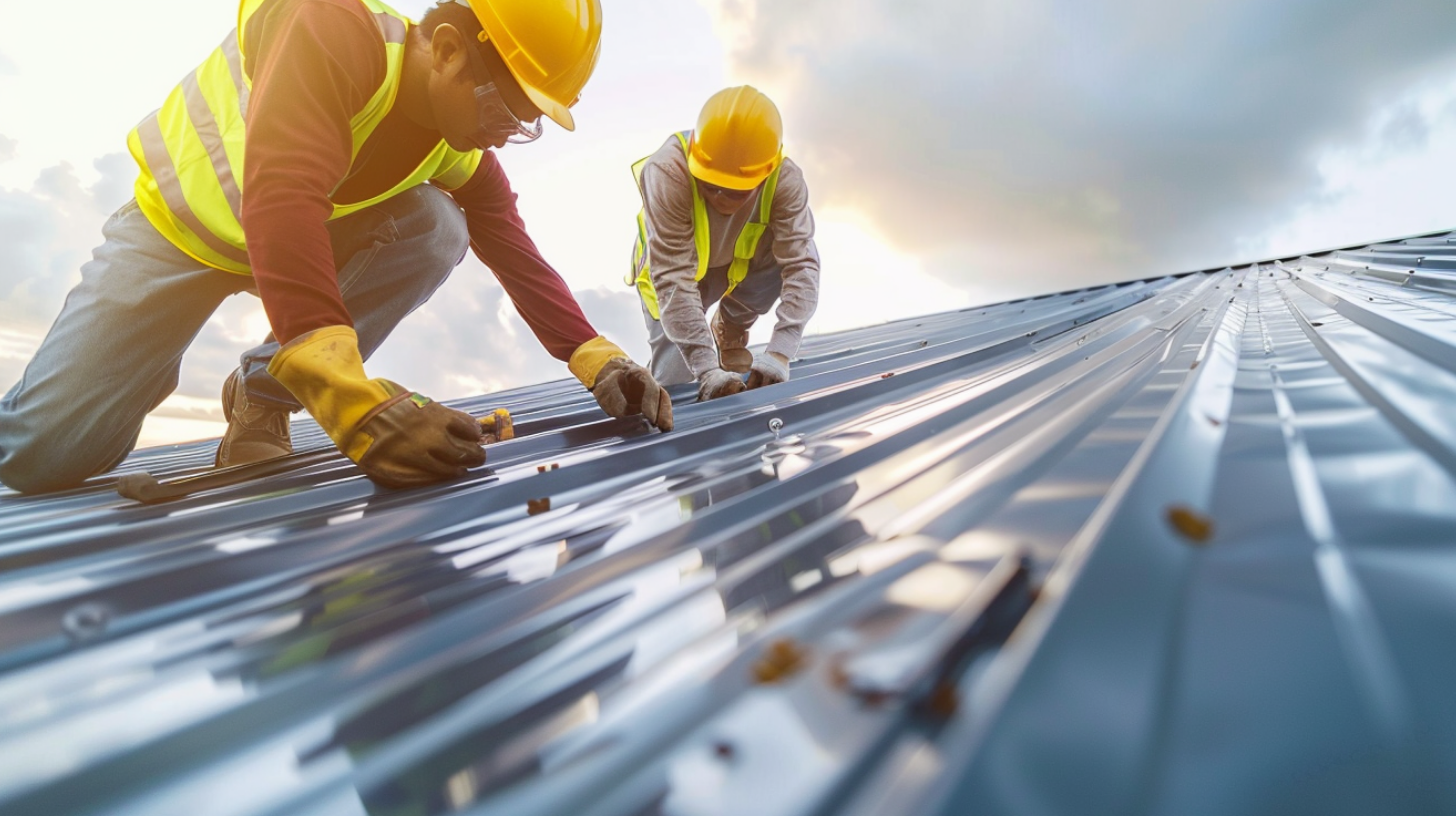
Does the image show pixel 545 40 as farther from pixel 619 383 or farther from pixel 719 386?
pixel 719 386

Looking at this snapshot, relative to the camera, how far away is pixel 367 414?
125cm

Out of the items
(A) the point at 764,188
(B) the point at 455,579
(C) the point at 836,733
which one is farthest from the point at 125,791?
(A) the point at 764,188

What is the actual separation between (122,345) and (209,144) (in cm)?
69

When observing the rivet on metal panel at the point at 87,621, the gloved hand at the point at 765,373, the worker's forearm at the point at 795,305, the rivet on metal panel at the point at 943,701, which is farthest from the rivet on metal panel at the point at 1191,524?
the worker's forearm at the point at 795,305

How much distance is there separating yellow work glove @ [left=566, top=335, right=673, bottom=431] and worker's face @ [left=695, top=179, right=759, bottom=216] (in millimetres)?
1039

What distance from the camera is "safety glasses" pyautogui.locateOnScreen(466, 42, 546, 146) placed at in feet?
5.41

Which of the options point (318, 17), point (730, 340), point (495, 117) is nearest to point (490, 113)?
point (495, 117)

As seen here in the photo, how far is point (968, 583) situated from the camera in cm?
60

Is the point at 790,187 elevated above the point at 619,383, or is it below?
above

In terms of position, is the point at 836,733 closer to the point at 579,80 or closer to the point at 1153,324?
the point at 579,80

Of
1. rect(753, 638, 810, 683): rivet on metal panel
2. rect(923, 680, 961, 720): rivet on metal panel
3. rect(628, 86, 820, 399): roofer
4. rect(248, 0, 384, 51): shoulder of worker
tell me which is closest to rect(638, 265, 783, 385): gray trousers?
rect(628, 86, 820, 399): roofer

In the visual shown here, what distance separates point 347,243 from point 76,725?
76.1 inches

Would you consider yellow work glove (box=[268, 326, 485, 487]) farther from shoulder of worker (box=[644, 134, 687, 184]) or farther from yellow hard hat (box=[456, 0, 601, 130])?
shoulder of worker (box=[644, 134, 687, 184])

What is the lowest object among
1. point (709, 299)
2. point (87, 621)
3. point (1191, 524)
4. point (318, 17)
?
point (1191, 524)
